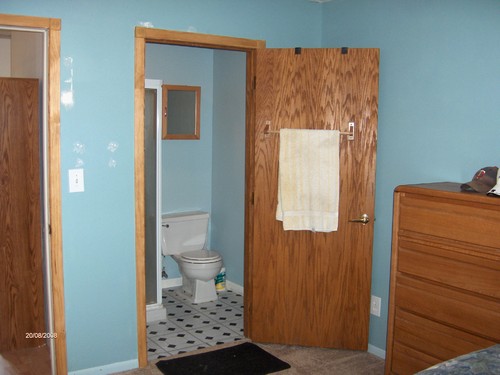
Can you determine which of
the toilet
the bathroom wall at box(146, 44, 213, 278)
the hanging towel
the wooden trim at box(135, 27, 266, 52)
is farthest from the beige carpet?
the wooden trim at box(135, 27, 266, 52)

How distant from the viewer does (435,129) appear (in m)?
3.17

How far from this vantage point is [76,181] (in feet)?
10.2

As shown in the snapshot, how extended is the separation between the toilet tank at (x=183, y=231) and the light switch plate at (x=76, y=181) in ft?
5.61

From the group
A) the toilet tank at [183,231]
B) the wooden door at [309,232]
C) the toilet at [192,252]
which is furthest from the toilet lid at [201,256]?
the wooden door at [309,232]

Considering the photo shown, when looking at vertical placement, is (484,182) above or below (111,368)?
above

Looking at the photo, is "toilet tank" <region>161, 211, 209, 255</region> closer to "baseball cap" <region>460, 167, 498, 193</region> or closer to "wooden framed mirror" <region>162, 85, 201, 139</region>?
"wooden framed mirror" <region>162, 85, 201, 139</region>

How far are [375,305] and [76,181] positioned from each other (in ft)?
6.72

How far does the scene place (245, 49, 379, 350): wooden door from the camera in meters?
3.48

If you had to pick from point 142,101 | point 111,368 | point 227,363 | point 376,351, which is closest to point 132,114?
point 142,101

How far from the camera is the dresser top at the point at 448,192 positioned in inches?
97.0

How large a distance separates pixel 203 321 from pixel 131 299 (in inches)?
41.5

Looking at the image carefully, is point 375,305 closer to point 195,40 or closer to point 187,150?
point 195,40

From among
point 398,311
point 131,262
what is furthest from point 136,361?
point 398,311

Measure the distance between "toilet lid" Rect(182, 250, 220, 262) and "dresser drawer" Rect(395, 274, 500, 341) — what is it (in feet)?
6.64
